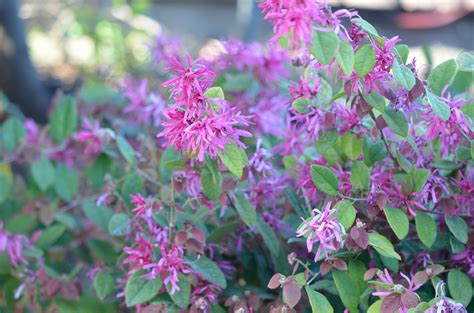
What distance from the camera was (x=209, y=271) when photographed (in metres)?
0.98

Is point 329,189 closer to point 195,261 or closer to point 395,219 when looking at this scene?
point 395,219

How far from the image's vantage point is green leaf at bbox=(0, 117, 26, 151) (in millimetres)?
1548

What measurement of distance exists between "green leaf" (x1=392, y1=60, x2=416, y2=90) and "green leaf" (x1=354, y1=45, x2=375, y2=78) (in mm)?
30

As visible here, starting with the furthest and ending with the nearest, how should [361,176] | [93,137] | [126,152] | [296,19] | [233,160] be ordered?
[93,137] < [126,152] < [361,176] < [233,160] < [296,19]

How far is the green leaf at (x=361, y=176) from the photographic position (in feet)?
3.11

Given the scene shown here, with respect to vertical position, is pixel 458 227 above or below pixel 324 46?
below

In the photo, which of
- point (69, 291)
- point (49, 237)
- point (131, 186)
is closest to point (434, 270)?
point (131, 186)

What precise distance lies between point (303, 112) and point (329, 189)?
0.37 feet

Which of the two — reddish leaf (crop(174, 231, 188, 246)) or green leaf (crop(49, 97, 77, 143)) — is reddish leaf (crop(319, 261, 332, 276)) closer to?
reddish leaf (crop(174, 231, 188, 246))

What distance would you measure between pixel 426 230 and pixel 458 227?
45 mm

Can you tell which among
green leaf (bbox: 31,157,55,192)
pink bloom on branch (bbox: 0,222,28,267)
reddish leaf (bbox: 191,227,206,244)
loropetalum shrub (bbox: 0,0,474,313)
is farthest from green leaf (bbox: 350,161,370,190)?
green leaf (bbox: 31,157,55,192)

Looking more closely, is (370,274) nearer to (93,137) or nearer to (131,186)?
(131,186)

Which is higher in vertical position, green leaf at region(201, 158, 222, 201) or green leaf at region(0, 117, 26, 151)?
green leaf at region(201, 158, 222, 201)

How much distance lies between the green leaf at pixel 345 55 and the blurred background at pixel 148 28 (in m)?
0.92
